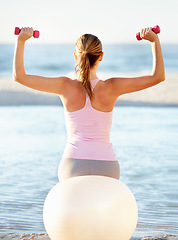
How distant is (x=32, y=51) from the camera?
35.1 metres

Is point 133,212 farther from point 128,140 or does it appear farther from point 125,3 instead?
point 125,3

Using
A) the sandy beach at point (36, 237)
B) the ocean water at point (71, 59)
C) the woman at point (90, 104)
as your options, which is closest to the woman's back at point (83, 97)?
the woman at point (90, 104)

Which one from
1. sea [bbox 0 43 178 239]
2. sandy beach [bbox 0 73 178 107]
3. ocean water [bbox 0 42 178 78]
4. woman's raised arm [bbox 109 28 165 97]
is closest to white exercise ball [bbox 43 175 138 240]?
woman's raised arm [bbox 109 28 165 97]

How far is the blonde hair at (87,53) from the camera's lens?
9.23ft

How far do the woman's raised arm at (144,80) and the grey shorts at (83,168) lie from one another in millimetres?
394

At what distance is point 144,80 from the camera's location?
280 centimetres

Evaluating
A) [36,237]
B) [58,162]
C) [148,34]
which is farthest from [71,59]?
[148,34]

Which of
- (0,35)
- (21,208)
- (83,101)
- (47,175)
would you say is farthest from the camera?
(0,35)

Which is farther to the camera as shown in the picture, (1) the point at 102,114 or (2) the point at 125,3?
(2) the point at 125,3

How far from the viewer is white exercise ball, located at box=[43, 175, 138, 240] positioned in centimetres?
259

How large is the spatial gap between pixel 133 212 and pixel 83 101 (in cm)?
65

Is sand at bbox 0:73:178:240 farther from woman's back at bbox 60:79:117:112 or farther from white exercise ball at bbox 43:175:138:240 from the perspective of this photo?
white exercise ball at bbox 43:175:138:240

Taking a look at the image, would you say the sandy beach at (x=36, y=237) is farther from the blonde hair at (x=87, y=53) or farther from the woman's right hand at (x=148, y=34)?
the woman's right hand at (x=148, y=34)

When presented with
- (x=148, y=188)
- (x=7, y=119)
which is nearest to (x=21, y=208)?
(x=148, y=188)
